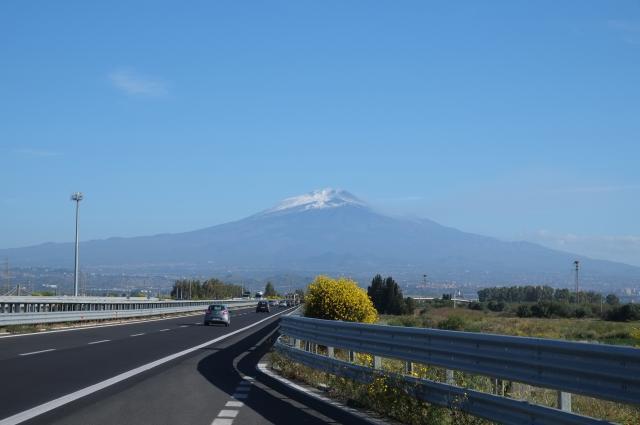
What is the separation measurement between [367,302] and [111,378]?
13994 mm

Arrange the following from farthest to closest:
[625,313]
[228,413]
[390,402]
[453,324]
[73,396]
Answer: [625,313]
[453,324]
[73,396]
[390,402]
[228,413]

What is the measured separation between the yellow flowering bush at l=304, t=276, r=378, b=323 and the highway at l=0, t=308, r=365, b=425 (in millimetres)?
4115

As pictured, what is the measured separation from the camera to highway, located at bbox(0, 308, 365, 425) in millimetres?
12281

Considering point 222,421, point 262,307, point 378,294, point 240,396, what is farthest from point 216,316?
point 262,307

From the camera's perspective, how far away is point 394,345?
Answer: 14.0 meters

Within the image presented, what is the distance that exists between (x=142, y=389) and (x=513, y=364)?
770 cm

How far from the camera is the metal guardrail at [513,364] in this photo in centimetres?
836

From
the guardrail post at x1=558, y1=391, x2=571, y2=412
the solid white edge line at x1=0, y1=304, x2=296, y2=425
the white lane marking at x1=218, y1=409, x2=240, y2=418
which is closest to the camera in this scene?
the guardrail post at x1=558, y1=391, x2=571, y2=412

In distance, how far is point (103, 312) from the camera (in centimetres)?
4734

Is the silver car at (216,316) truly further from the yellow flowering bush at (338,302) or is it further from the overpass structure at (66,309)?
the yellow flowering bush at (338,302)

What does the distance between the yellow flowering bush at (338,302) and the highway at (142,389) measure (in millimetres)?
4115

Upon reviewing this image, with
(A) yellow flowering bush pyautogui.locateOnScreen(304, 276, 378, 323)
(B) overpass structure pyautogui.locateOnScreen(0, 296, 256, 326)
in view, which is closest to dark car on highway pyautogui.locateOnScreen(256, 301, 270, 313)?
(B) overpass structure pyautogui.locateOnScreen(0, 296, 256, 326)

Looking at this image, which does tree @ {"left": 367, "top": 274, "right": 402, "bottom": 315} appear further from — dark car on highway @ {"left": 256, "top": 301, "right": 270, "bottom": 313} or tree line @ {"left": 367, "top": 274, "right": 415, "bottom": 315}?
dark car on highway @ {"left": 256, "top": 301, "right": 270, "bottom": 313}

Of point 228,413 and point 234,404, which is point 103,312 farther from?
point 228,413
